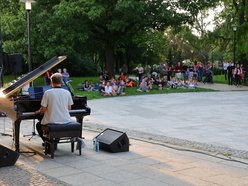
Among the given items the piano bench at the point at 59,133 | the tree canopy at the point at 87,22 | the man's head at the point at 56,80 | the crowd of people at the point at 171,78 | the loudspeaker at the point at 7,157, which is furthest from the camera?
the tree canopy at the point at 87,22

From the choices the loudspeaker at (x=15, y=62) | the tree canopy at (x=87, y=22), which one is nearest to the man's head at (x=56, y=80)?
the loudspeaker at (x=15, y=62)

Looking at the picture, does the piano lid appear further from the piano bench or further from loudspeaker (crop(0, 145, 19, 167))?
loudspeaker (crop(0, 145, 19, 167))

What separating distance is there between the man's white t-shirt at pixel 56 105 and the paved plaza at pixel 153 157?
2.56 ft

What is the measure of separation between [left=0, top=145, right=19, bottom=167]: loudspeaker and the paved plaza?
0.11 m

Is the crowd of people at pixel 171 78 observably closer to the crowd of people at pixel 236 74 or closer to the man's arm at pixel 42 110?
the crowd of people at pixel 236 74

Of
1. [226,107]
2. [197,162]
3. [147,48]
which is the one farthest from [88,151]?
[147,48]

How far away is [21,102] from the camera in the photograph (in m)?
9.02

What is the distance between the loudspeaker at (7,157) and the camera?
7.90 metres

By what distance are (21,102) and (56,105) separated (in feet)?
2.62

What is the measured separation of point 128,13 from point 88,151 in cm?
1999

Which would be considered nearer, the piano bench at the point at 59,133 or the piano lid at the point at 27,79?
the piano bench at the point at 59,133

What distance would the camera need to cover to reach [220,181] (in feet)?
22.9

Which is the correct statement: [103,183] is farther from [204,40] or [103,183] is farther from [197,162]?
[204,40]

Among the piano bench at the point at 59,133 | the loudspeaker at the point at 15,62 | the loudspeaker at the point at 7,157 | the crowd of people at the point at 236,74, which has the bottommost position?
the loudspeaker at the point at 7,157
